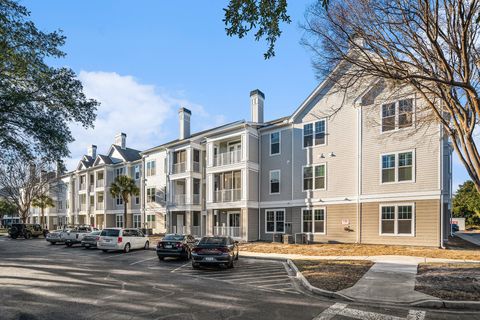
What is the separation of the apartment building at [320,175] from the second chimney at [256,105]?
4.3 inches

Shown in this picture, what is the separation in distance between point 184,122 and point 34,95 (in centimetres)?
→ 2290

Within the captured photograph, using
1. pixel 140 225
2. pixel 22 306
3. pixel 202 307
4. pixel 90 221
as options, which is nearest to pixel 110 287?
pixel 22 306

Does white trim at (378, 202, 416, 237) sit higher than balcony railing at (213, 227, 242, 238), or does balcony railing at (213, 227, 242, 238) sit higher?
white trim at (378, 202, 416, 237)

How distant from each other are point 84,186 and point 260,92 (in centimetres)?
3511

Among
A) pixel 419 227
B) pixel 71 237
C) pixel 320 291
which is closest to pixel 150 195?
pixel 71 237

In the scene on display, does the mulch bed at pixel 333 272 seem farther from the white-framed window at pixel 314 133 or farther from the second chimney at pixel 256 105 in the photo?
the second chimney at pixel 256 105

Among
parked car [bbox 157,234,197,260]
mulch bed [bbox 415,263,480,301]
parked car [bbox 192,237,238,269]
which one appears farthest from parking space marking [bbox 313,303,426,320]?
parked car [bbox 157,234,197,260]

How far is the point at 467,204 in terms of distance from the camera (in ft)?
173

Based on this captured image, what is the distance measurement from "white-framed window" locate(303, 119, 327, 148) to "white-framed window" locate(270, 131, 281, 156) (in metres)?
2.45

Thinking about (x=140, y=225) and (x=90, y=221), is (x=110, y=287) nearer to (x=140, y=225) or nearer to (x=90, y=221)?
(x=140, y=225)

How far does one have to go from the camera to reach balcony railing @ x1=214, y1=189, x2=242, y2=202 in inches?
1143

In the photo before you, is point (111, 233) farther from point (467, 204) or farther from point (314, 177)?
point (467, 204)

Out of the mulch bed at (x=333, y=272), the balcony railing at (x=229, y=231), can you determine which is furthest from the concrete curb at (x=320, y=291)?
the balcony railing at (x=229, y=231)

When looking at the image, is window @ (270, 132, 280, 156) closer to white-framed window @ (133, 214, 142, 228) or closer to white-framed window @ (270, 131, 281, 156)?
white-framed window @ (270, 131, 281, 156)
